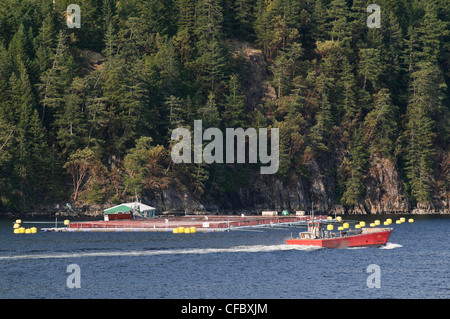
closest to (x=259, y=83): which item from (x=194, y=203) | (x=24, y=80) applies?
(x=194, y=203)

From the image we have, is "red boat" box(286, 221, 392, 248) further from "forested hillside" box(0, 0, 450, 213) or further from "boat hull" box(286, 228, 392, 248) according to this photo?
"forested hillside" box(0, 0, 450, 213)

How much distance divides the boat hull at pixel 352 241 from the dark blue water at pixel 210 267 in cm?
96

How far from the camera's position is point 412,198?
190750 mm

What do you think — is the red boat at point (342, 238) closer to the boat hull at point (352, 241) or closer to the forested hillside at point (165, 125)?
the boat hull at point (352, 241)

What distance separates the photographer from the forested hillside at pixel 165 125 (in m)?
160

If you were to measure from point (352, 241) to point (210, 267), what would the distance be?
25.4 m

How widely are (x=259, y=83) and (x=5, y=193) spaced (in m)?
73.3

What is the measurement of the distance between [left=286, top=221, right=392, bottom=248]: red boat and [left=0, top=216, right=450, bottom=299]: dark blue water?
1048 mm

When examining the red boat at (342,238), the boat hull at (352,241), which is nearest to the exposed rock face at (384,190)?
the red boat at (342,238)

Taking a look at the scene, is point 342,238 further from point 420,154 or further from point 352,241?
point 420,154

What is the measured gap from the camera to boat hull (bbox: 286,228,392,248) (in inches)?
4291

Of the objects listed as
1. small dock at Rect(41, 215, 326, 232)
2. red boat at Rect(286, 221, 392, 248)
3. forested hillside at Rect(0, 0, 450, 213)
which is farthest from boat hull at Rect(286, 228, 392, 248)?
forested hillside at Rect(0, 0, 450, 213)

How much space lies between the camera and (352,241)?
11138cm

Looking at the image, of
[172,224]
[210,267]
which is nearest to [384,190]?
[172,224]
